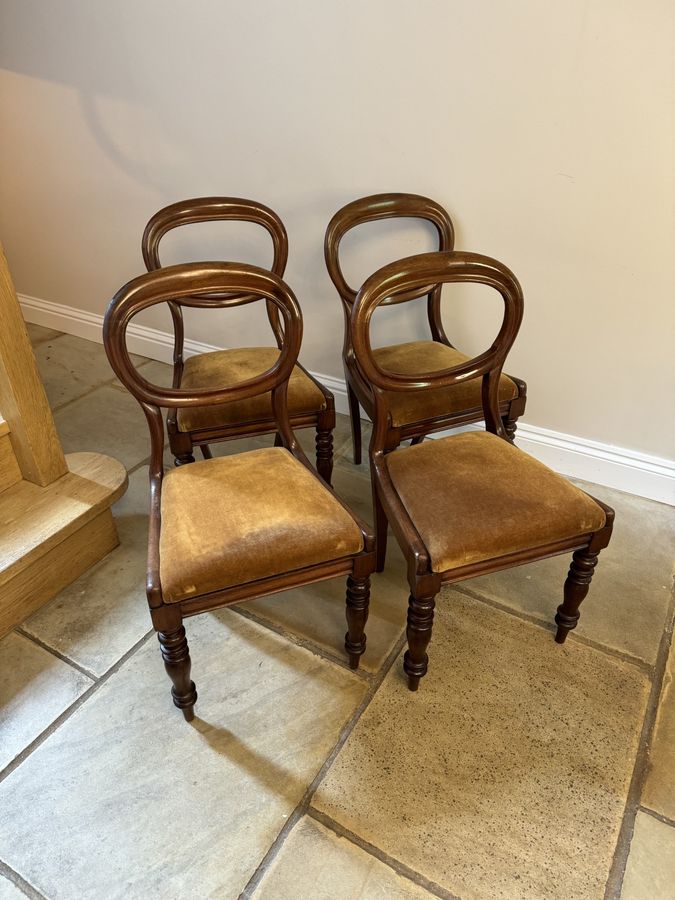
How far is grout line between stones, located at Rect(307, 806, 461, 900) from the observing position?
3.55 feet

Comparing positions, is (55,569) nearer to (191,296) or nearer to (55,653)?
(55,653)

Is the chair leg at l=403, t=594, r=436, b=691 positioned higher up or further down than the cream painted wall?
further down

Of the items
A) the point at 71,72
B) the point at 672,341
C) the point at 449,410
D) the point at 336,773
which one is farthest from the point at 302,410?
the point at 71,72

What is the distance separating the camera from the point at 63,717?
4.52ft

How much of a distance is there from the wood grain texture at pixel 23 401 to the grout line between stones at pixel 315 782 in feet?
3.62

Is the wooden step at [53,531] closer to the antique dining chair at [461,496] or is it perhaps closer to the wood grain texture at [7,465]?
the wood grain texture at [7,465]

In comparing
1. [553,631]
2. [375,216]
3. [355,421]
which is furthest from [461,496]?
[375,216]

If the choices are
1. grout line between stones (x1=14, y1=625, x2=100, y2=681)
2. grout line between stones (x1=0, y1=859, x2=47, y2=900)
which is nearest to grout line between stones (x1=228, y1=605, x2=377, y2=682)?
grout line between stones (x1=14, y1=625, x2=100, y2=681)

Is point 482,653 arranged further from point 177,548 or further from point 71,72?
point 71,72

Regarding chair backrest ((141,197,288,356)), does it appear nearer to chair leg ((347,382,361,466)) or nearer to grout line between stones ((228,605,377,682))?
chair leg ((347,382,361,466))

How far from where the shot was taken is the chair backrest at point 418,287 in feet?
4.19

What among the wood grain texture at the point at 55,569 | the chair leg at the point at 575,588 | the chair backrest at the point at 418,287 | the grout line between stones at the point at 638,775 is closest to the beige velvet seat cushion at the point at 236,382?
the chair backrest at the point at 418,287

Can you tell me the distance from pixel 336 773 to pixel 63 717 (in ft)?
2.14

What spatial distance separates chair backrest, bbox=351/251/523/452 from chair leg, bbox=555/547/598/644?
0.49 metres
